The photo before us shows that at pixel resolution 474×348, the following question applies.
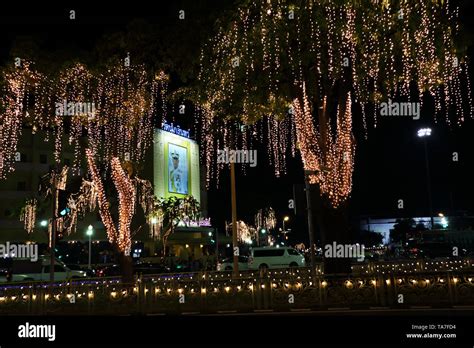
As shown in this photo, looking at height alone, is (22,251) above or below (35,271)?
above

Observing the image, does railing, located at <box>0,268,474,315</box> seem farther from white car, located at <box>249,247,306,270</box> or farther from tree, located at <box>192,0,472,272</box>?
white car, located at <box>249,247,306,270</box>

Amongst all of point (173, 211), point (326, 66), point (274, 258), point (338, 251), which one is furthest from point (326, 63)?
point (173, 211)

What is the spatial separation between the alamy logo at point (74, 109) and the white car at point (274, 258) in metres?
21.6

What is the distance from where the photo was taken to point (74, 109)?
59.7 ft

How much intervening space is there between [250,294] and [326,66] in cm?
710

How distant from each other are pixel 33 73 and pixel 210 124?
629 cm

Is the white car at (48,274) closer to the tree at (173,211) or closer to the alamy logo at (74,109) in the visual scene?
the tree at (173,211)

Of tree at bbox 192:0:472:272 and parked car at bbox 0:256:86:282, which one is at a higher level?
tree at bbox 192:0:472:272

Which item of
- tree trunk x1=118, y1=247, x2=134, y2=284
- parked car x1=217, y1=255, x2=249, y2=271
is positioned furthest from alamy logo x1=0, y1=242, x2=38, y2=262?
tree trunk x1=118, y1=247, x2=134, y2=284

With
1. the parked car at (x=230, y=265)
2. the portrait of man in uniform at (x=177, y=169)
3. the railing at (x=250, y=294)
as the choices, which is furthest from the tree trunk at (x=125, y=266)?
the portrait of man in uniform at (x=177, y=169)

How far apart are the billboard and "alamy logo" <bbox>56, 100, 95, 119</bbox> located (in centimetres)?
3577

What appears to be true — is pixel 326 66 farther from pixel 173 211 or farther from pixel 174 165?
pixel 174 165

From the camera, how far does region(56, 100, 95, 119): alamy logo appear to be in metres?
18.0

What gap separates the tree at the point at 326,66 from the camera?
12.9 m
